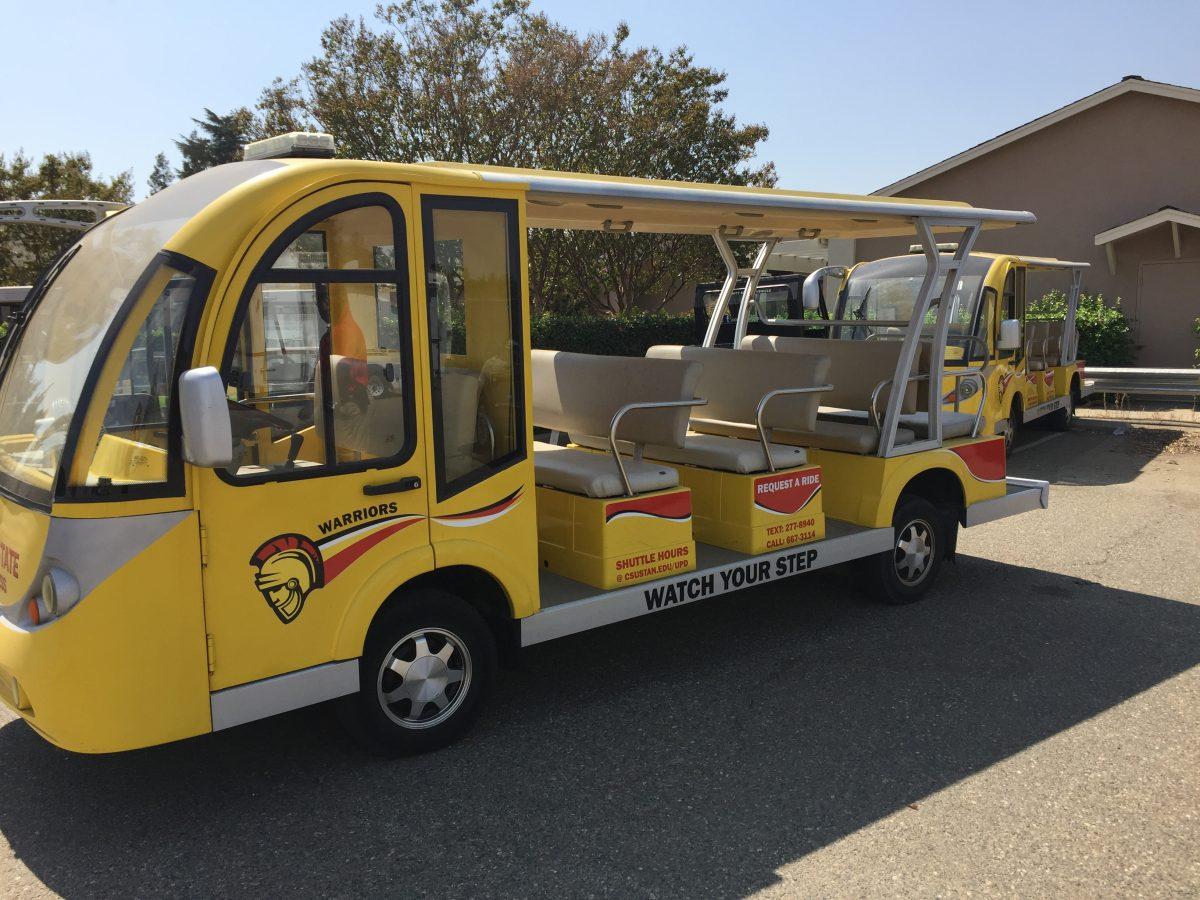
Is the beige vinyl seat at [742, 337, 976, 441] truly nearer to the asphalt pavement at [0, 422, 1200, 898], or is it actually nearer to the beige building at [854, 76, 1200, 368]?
the asphalt pavement at [0, 422, 1200, 898]

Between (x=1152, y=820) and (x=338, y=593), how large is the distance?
3.13 meters

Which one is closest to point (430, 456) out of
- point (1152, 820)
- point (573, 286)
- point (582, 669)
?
point (582, 669)

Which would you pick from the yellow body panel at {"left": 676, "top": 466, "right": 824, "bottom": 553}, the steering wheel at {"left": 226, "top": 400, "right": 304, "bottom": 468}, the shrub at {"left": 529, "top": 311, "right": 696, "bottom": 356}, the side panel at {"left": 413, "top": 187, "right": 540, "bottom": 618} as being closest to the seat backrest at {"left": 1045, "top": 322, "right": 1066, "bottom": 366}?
the shrub at {"left": 529, "top": 311, "right": 696, "bottom": 356}

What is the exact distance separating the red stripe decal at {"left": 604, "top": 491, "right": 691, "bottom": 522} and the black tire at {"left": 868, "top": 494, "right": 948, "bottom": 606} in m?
1.70

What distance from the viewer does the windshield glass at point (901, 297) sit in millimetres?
10430

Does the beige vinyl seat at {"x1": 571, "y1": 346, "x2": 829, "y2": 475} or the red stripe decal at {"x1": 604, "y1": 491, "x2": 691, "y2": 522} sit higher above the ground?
the beige vinyl seat at {"x1": 571, "y1": 346, "x2": 829, "y2": 475}

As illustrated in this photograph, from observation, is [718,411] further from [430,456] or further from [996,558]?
[430,456]

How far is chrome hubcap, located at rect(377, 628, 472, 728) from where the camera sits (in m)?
3.91

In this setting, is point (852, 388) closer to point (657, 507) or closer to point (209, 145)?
point (657, 507)

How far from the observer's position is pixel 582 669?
504 centimetres

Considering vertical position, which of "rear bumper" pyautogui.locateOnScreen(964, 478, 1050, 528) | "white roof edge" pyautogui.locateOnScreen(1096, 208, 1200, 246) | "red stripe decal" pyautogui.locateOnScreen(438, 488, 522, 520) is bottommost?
"rear bumper" pyautogui.locateOnScreen(964, 478, 1050, 528)

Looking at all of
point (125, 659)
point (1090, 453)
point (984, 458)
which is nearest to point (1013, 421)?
point (1090, 453)

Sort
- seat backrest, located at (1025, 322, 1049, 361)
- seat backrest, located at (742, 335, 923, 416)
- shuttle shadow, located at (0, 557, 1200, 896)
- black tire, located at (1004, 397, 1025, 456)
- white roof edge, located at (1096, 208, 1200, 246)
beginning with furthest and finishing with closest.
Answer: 1. white roof edge, located at (1096, 208, 1200, 246)
2. seat backrest, located at (1025, 322, 1049, 361)
3. black tire, located at (1004, 397, 1025, 456)
4. seat backrest, located at (742, 335, 923, 416)
5. shuttle shadow, located at (0, 557, 1200, 896)

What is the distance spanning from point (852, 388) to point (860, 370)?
0.44ft
